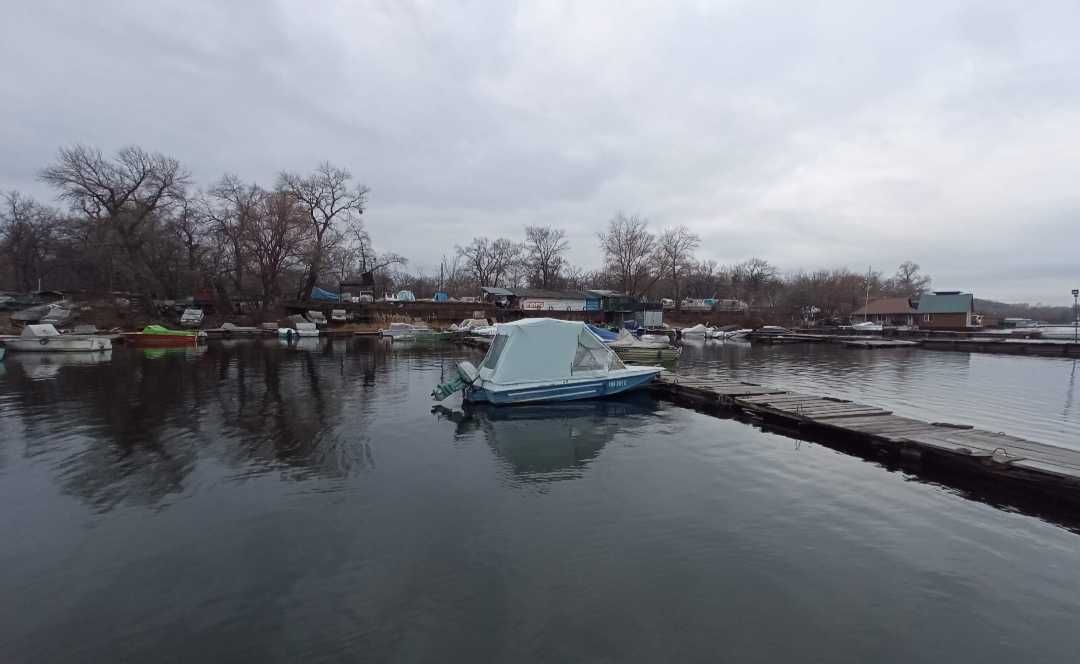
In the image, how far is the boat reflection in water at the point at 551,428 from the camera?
11.0 metres

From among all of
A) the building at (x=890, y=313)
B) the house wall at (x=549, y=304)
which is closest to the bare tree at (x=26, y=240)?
the house wall at (x=549, y=304)

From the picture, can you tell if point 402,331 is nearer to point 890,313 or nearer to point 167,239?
point 167,239

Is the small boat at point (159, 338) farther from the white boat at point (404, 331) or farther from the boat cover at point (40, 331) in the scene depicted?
the white boat at point (404, 331)

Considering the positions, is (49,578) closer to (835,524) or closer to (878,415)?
(835,524)

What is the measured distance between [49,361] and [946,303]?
98280 mm

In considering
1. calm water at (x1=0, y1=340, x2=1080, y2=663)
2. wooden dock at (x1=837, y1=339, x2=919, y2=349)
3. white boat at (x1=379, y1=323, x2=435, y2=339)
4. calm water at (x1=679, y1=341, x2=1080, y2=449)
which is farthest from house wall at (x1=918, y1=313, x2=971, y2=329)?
calm water at (x1=0, y1=340, x2=1080, y2=663)

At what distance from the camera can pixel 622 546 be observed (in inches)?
278

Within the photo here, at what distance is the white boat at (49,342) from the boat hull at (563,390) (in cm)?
2831

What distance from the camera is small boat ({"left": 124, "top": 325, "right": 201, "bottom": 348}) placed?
35625mm

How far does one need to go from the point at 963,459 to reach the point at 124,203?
63.7 metres

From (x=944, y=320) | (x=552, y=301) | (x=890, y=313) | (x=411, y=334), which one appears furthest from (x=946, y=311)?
(x=411, y=334)

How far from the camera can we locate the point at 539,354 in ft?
56.9

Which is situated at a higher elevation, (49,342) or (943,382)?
(49,342)

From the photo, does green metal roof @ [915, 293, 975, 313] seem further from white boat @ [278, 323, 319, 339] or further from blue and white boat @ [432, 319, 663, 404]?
white boat @ [278, 323, 319, 339]
